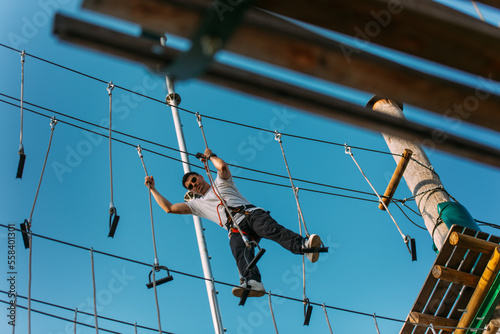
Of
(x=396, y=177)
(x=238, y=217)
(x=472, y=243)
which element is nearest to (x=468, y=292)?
(x=472, y=243)

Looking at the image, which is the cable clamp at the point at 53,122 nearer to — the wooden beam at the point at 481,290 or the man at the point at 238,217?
the man at the point at 238,217

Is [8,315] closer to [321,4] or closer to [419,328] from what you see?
[419,328]

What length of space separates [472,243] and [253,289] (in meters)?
1.69

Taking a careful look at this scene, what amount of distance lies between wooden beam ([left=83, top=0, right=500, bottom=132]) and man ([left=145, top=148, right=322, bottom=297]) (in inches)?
108

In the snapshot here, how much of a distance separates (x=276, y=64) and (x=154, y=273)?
2.98 meters

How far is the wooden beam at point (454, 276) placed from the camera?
4586 mm

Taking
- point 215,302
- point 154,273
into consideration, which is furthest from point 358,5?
point 215,302

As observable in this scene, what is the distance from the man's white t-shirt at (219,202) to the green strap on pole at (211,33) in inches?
138

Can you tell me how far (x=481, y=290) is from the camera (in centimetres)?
462

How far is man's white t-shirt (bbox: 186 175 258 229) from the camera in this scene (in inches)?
190

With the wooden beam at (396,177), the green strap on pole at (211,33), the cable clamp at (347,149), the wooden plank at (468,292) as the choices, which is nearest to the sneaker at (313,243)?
the wooden plank at (468,292)

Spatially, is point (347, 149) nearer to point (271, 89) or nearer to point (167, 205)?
point (167, 205)

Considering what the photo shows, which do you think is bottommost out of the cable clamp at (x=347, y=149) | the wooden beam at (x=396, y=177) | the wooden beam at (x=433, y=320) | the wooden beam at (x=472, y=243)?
the wooden beam at (x=433, y=320)

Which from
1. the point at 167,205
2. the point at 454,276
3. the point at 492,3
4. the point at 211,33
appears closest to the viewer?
the point at 211,33
